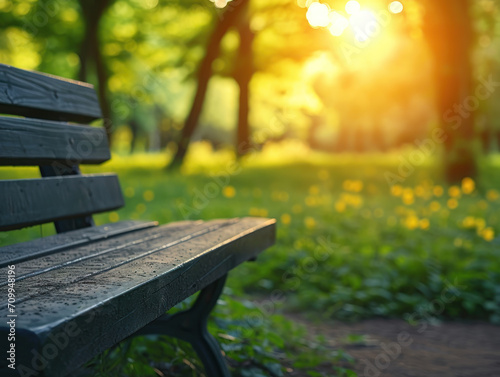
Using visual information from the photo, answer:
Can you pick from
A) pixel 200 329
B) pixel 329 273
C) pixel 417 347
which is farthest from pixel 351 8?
pixel 200 329

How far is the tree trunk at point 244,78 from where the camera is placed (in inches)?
593

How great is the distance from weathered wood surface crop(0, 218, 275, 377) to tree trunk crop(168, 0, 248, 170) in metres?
10.6

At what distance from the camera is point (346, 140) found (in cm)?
3334

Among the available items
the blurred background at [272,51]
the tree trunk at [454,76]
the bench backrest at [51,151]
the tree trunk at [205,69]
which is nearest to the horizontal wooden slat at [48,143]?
the bench backrest at [51,151]

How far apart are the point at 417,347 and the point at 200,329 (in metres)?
1.58

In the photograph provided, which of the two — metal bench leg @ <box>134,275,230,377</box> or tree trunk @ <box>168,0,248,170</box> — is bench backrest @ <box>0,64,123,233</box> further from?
tree trunk @ <box>168,0,248,170</box>

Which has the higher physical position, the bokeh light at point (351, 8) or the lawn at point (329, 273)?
the bokeh light at point (351, 8)

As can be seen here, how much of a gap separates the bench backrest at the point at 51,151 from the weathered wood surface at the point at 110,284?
0.27 metres

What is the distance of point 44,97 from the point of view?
225 cm

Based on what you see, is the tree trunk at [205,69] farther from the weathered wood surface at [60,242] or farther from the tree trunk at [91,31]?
the weathered wood surface at [60,242]

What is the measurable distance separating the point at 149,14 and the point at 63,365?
58.2 feet

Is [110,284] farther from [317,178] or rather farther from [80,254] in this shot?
[317,178]

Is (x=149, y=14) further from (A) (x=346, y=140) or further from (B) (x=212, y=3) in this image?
(A) (x=346, y=140)

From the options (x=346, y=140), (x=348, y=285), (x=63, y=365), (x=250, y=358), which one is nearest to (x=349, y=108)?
(x=346, y=140)
